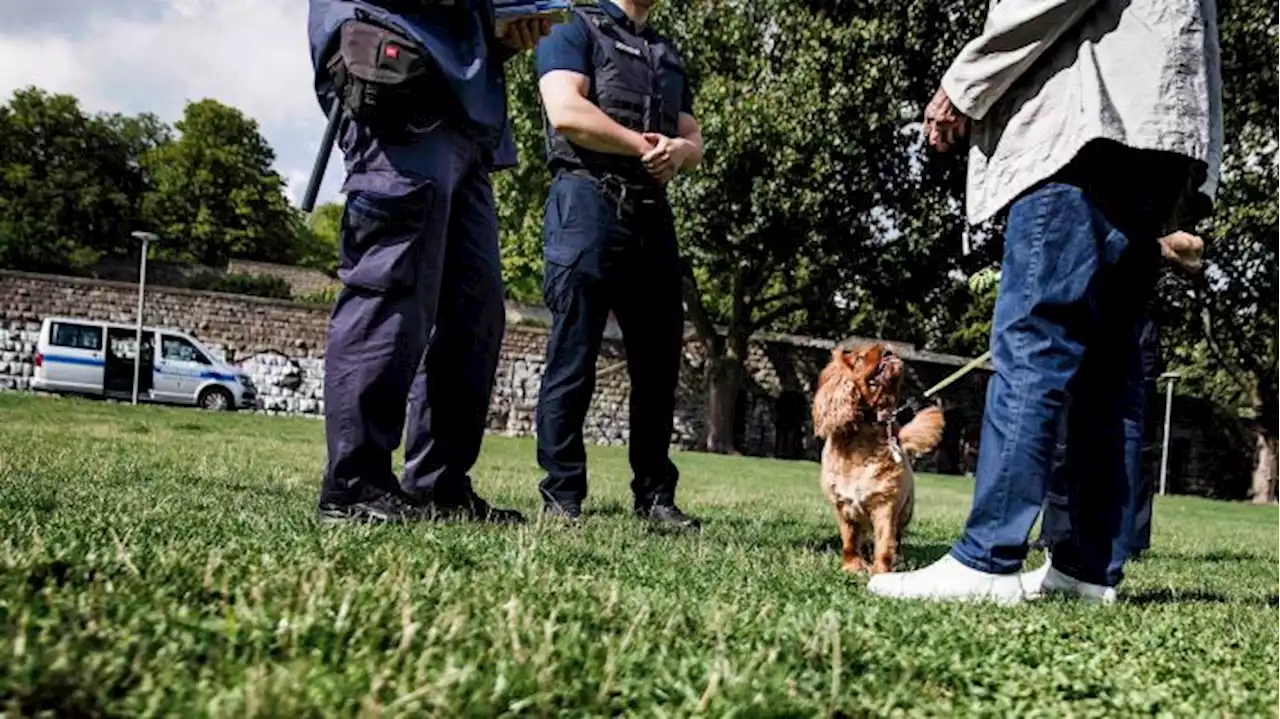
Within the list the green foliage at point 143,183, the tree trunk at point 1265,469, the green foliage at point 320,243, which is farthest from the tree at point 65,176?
the tree trunk at point 1265,469

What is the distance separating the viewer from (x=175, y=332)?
2906cm

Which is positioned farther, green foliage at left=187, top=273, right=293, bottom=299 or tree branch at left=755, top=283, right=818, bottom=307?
green foliage at left=187, top=273, right=293, bottom=299

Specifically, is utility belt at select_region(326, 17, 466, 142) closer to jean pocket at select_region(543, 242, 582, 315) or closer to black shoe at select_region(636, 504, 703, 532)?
jean pocket at select_region(543, 242, 582, 315)

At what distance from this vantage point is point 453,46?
3701mm

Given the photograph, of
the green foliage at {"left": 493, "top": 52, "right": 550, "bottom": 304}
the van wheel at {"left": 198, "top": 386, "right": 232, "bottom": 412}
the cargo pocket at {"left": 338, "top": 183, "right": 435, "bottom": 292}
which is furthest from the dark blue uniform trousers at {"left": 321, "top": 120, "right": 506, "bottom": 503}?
the van wheel at {"left": 198, "top": 386, "right": 232, "bottom": 412}

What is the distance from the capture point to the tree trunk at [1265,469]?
28016 mm

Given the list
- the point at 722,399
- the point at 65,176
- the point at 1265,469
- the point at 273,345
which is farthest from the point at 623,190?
the point at 65,176

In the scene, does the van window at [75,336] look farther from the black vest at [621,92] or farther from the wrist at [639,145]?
the wrist at [639,145]

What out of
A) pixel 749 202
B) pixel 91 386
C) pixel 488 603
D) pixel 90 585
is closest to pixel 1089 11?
pixel 488 603

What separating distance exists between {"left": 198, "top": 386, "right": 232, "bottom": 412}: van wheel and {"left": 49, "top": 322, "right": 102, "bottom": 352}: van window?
8.96 feet

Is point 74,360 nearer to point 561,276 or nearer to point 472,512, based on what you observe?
point 561,276

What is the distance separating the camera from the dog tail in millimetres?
4195

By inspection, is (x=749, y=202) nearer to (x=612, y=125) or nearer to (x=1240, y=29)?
(x=1240, y=29)

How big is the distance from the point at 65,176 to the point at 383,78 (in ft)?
185
